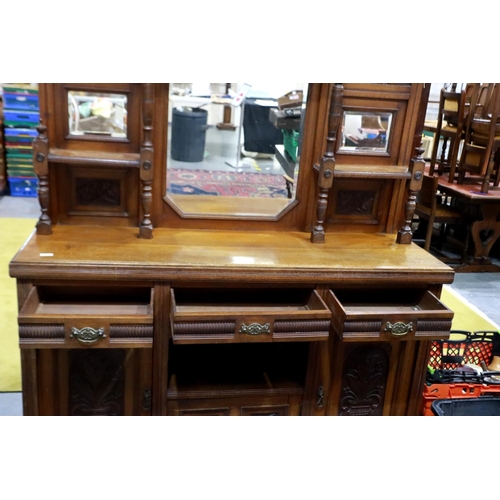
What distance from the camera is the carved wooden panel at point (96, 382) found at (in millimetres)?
1893

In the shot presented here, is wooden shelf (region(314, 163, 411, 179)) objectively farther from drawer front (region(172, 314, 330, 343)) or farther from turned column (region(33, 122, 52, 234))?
turned column (region(33, 122, 52, 234))

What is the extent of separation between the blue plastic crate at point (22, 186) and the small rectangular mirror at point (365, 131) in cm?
426

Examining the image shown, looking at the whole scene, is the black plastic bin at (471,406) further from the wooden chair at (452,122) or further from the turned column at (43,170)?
the wooden chair at (452,122)

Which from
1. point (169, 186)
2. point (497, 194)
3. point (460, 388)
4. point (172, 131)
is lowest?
point (460, 388)

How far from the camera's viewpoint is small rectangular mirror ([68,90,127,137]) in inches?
74.0

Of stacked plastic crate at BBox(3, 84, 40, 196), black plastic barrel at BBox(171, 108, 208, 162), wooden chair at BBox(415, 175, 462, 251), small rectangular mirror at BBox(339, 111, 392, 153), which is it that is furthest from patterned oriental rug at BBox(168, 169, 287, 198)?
stacked plastic crate at BBox(3, 84, 40, 196)

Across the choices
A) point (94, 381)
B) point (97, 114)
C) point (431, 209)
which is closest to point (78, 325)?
point (94, 381)

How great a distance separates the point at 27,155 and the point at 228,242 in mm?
4193

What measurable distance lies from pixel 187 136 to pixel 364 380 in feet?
3.65

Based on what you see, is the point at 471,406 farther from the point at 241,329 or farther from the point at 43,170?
the point at 43,170

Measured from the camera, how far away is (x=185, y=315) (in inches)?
64.7

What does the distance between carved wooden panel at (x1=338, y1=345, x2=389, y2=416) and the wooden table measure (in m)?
2.66
